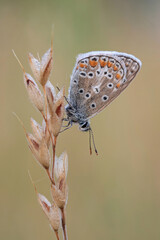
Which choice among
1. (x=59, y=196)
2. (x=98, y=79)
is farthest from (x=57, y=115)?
(x=98, y=79)

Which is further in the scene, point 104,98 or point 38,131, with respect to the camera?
point 104,98

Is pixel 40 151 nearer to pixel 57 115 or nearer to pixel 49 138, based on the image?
pixel 49 138

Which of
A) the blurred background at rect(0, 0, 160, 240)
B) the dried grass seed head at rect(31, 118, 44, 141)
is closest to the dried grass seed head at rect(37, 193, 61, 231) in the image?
the dried grass seed head at rect(31, 118, 44, 141)

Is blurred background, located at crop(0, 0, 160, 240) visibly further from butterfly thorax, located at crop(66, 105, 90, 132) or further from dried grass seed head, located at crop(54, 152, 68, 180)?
dried grass seed head, located at crop(54, 152, 68, 180)

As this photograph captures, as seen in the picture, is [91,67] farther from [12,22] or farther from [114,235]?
Result: [12,22]

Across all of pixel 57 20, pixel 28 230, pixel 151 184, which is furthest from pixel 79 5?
pixel 28 230

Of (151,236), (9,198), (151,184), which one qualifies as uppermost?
(9,198)

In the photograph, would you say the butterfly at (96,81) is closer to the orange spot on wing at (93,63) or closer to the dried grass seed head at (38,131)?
the orange spot on wing at (93,63)
